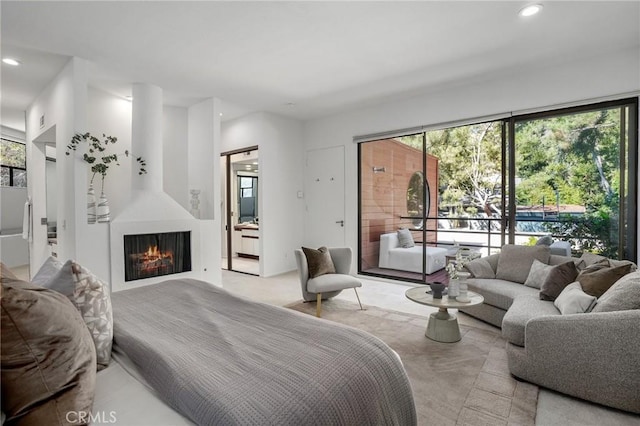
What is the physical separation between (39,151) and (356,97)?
16.7 feet

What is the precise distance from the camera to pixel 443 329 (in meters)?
2.86

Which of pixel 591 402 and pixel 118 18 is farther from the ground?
pixel 118 18

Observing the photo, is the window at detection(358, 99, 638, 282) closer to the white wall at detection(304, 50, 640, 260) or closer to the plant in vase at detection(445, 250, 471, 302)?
the white wall at detection(304, 50, 640, 260)

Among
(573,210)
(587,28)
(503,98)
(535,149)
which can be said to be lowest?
(573,210)

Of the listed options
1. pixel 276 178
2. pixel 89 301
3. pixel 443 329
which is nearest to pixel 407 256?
pixel 443 329

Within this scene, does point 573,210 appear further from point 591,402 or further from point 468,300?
point 591,402

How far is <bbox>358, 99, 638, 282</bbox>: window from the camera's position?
140 inches

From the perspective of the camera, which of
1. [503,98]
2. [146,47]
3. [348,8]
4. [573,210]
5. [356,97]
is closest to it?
[348,8]

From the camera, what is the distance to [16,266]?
6473mm

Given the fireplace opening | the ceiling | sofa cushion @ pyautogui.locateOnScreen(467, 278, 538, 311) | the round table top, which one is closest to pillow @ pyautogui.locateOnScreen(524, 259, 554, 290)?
sofa cushion @ pyautogui.locateOnScreen(467, 278, 538, 311)

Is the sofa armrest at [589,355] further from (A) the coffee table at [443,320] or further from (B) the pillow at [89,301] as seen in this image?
(B) the pillow at [89,301]

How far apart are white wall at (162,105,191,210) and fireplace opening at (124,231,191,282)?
104cm

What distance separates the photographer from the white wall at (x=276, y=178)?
5.59m

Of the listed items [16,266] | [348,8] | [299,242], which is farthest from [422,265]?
[16,266]
